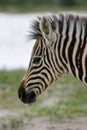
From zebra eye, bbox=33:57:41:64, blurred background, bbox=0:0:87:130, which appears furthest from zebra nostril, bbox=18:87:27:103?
blurred background, bbox=0:0:87:130

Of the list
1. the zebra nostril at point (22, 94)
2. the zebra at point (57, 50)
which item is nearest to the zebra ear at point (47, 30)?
the zebra at point (57, 50)

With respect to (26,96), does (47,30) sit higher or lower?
higher

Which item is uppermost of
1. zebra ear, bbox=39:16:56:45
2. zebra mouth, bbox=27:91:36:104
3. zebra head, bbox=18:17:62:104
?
zebra ear, bbox=39:16:56:45

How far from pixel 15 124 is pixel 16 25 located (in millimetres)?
18356

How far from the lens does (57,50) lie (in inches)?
263

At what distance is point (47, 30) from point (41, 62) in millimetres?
423

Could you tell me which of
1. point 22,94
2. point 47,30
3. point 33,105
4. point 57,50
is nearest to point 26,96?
point 22,94

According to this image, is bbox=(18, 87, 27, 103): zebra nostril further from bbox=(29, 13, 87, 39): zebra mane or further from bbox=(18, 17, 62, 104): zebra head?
bbox=(29, 13, 87, 39): zebra mane

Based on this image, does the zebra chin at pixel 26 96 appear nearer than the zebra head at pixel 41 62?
No

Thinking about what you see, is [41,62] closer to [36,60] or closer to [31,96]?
[36,60]

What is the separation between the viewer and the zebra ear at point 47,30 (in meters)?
6.45

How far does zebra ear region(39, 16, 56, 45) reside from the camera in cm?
645

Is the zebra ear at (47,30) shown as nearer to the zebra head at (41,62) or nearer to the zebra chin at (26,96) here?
the zebra head at (41,62)

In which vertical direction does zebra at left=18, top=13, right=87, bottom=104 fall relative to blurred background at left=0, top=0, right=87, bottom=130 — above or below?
above
